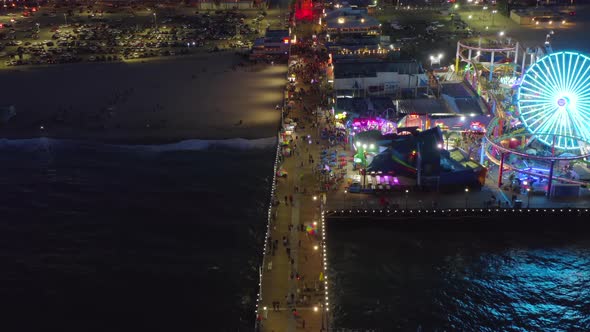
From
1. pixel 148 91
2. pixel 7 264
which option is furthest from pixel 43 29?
pixel 7 264

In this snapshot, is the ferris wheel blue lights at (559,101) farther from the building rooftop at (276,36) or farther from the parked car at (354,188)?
the building rooftop at (276,36)

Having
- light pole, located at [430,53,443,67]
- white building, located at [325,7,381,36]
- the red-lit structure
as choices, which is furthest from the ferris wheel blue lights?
the red-lit structure

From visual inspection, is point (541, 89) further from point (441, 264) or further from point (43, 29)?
point (43, 29)

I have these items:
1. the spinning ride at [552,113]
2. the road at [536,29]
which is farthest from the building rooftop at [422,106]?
the road at [536,29]

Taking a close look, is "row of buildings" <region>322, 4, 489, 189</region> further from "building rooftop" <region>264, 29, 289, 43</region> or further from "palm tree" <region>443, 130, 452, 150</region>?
"building rooftop" <region>264, 29, 289, 43</region>

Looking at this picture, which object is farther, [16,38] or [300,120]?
[16,38]

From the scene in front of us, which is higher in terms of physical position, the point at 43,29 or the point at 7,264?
the point at 43,29

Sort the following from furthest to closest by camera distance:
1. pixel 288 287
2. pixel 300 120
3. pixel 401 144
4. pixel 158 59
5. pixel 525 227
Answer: pixel 158 59
pixel 300 120
pixel 401 144
pixel 525 227
pixel 288 287

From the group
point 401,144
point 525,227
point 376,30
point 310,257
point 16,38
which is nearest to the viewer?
point 310,257
